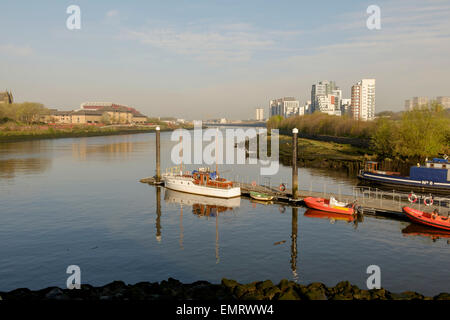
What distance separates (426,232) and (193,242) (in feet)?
81.7

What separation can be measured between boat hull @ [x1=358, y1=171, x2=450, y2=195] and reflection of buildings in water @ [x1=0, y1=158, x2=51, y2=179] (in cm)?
6931

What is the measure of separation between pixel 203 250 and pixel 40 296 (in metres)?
14.8

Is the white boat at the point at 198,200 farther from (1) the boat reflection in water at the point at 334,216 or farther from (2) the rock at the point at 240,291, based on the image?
(2) the rock at the point at 240,291

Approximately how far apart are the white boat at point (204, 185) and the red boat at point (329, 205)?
11757 millimetres

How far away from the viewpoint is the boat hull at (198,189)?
56.3 meters

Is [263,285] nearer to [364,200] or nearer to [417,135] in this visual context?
[364,200]

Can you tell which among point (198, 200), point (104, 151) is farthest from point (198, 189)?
point (104, 151)

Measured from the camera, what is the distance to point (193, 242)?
124 feet

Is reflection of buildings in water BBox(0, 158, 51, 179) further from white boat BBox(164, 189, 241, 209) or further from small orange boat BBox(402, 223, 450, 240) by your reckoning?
small orange boat BBox(402, 223, 450, 240)

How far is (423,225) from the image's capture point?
4184 centimetres

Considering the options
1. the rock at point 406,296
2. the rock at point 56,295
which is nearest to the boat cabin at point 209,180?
the rock at point 56,295
